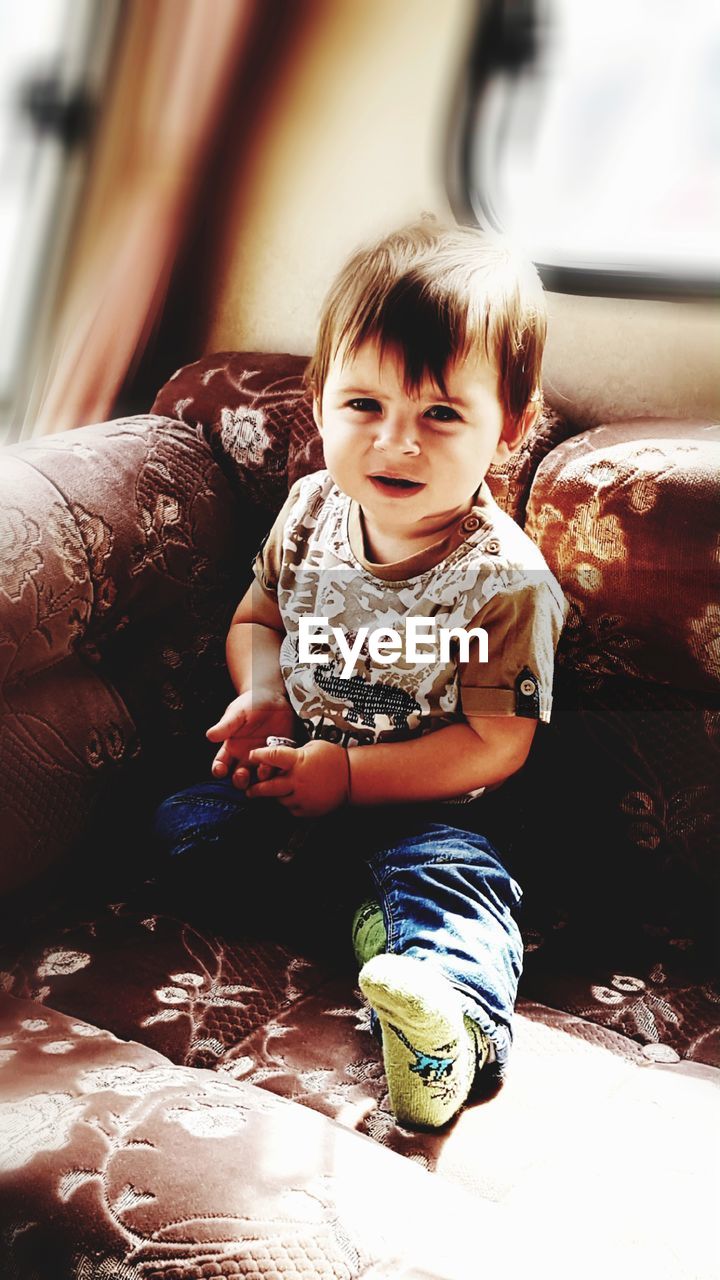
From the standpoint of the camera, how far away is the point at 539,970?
709mm

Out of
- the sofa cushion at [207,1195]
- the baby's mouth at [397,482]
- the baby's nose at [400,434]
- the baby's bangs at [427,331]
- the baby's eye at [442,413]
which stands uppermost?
the baby's bangs at [427,331]

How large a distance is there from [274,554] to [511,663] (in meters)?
0.22

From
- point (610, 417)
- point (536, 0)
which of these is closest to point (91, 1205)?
point (610, 417)

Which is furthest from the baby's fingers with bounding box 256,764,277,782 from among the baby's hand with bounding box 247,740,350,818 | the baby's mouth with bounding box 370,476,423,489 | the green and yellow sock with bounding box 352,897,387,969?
the baby's mouth with bounding box 370,476,423,489

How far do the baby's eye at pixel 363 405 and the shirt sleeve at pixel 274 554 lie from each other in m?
0.11

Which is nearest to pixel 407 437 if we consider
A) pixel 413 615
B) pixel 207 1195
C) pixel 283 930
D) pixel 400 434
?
pixel 400 434

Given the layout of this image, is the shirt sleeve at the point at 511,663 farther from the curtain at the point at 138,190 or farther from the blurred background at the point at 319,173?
the curtain at the point at 138,190

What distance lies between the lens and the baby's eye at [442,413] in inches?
26.9

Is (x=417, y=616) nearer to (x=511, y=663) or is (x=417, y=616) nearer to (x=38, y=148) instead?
(x=511, y=663)

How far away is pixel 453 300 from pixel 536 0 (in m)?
0.23

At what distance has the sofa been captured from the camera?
48 centimetres

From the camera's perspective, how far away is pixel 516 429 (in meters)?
0.72

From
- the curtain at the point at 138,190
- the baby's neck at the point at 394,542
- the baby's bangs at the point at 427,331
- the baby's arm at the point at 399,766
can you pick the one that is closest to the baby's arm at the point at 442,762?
the baby's arm at the point at 399,766

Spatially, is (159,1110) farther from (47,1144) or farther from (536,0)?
(536,0)
